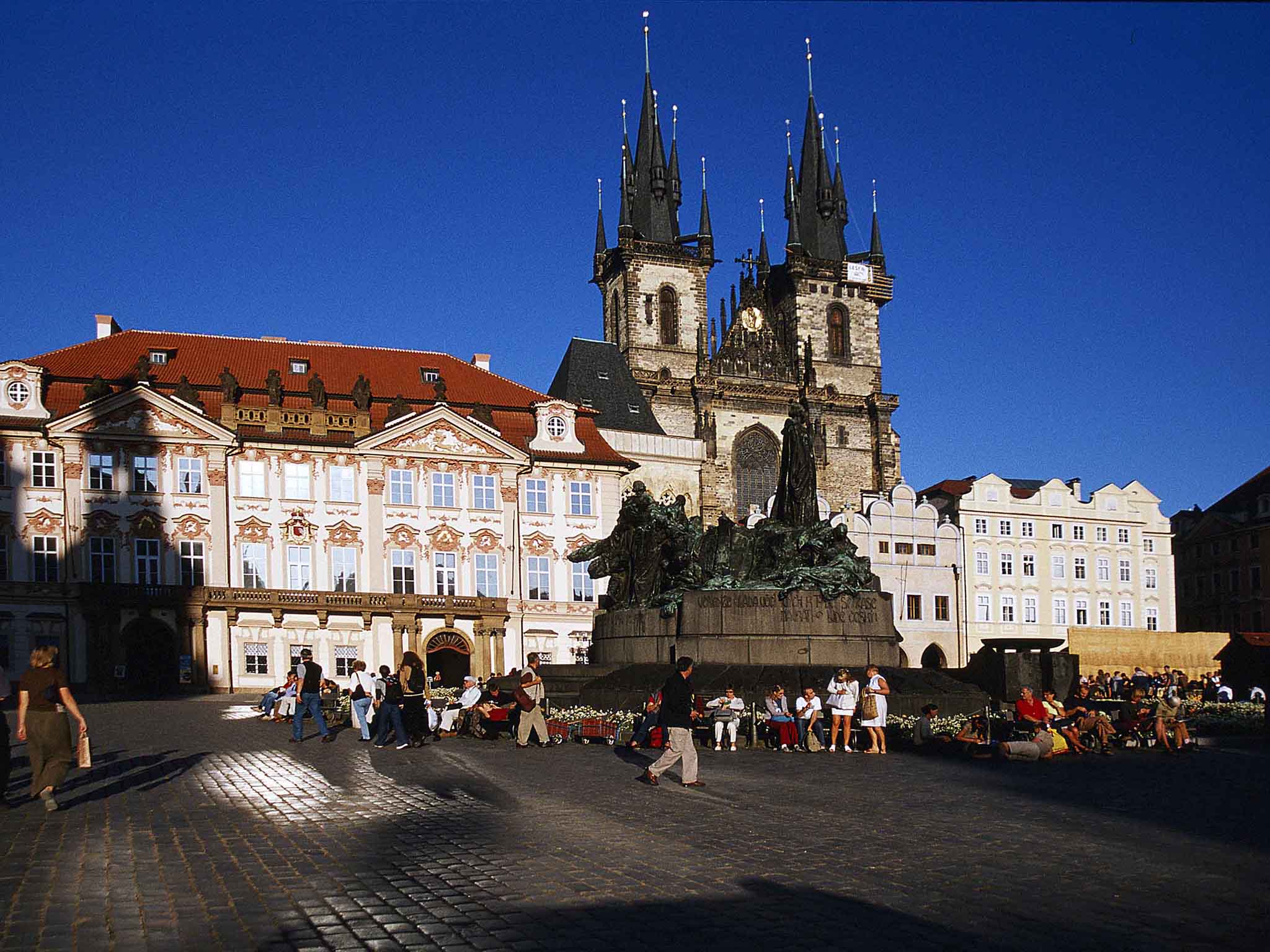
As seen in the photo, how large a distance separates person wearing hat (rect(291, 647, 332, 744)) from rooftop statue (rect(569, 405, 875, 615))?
5963 millimetres

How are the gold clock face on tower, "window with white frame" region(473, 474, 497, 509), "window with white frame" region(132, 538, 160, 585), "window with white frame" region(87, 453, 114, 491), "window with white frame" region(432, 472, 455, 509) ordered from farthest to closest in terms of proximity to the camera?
the gold clock face on tower < "window with white frame" region(473, 474, 497, 509) < "window with white frame" region(432, 472, 455, 509) < "window with white frame" region(132, 538, 160, 585) < "window with white frame" region(87, 453, 114, 491)

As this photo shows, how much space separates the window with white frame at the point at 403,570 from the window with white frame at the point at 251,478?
5107 mm

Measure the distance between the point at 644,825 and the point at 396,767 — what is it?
243 inches

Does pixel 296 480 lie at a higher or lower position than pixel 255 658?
higher

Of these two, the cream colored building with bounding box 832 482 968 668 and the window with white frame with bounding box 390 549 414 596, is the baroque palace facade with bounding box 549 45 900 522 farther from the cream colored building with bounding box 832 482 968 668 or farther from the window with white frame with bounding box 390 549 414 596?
the window with white frame with bounding box 390 549 414 596

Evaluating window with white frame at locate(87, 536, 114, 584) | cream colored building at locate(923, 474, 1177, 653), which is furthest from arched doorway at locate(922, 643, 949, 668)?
window with white frame at locate(87, 536, 114, 584)

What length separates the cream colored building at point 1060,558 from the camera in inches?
2822

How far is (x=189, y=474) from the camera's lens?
5078cm

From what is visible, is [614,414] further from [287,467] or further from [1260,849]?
[1260,849]

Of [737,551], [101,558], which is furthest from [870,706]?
[101,558]

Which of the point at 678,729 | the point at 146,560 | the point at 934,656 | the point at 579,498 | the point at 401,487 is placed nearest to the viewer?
the point at 678,729

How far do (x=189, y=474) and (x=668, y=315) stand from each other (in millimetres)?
41847

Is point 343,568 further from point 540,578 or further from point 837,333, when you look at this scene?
point 837,333

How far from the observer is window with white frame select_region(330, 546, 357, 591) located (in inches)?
2053
